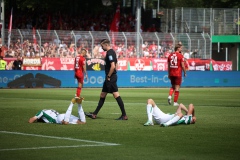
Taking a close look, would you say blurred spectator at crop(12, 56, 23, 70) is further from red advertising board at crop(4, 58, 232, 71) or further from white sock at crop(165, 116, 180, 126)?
white sock at crop(165, 116, 180, 126)

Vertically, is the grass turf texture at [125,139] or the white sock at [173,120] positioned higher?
the white sock at [173,120]

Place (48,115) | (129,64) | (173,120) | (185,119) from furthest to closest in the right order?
(129,64)
(48,115)
(185,119)
(173,120)

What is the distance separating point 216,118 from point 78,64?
1247cm

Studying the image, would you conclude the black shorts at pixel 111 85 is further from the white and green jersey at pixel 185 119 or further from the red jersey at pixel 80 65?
the red jersey at pixel 80 65

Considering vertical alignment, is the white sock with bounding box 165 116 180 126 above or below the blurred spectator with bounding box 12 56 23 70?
below

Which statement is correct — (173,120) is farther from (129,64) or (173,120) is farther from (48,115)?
(129,64)

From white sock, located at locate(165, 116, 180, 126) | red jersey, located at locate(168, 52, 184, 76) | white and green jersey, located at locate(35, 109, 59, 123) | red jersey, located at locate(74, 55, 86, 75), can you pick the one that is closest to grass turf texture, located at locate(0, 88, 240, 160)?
white sock, located at locate(165, 116, 180, 126)

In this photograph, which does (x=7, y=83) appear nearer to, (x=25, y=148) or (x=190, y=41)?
(x=190, y=41)

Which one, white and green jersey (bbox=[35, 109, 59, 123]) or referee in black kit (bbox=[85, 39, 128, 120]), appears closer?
white and green jersey (bbox=[35, 109, 59, 123])

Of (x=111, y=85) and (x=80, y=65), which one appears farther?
(x=80, y=65)

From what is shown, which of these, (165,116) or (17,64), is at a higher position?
(17,64)

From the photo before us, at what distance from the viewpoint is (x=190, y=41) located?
51781 mm

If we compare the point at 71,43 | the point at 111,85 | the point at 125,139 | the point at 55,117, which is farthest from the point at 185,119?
the point at 71,43

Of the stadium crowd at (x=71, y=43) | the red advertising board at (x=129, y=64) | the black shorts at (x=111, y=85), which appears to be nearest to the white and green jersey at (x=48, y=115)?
the black shorts at (x=111, y=85)
